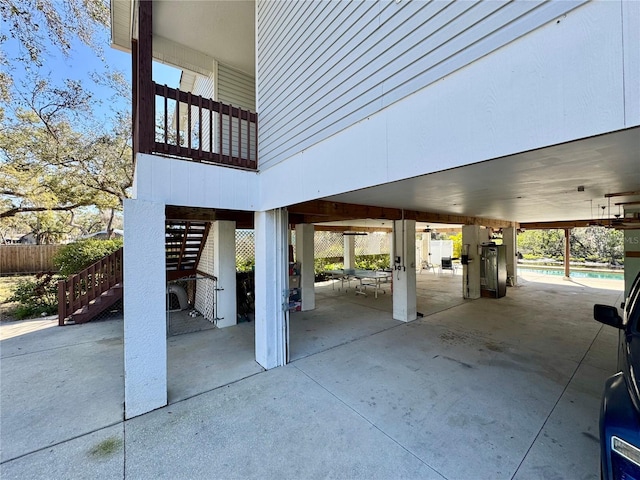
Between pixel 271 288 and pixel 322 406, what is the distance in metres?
1.61

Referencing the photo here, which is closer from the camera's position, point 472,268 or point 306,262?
point 306,262

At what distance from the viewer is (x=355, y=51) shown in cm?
242

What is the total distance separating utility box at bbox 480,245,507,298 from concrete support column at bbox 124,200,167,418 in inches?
355

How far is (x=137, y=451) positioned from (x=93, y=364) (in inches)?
94.1

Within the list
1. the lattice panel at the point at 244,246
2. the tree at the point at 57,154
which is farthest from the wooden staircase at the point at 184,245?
the tree at the point at 57,154

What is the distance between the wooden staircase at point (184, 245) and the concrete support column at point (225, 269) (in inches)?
32.5

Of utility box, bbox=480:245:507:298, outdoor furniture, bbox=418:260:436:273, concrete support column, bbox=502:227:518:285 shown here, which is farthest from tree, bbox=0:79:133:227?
concrete support column, bbox=502:227:518:285

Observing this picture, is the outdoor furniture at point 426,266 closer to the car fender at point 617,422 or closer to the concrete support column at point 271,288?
the concrete support column at point 271,288

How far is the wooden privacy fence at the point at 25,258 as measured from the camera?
12828 mm

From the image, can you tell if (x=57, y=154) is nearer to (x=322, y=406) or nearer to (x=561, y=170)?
(x=322, y=406)

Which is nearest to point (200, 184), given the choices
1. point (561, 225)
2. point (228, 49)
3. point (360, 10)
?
point (360, 10)

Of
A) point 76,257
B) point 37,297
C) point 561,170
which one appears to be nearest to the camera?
point 561,170

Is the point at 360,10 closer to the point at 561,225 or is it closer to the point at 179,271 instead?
the point at 179,271

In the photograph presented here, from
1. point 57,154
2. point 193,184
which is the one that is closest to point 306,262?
point 193,184
